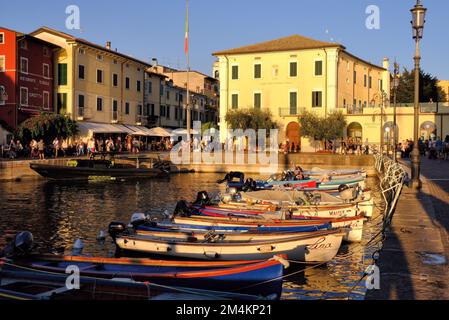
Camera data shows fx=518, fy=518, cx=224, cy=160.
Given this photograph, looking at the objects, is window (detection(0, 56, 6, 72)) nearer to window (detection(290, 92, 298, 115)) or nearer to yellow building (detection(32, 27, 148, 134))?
yellow building (detection(32, 27, 148, 134))

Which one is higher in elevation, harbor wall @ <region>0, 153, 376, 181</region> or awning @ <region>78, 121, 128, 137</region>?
awning @ <region>78, 121, 128, 137</region>

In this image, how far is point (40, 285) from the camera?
8.56 m

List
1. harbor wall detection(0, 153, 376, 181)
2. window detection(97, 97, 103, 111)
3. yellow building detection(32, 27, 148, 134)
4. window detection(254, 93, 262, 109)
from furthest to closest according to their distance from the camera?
window detection(254, 93, 262, 109) < window detection(97, 97, 103, 111) < yellow building detection(32, 27, 148, 134) < harbor wall detection(0, 153, 376, 181)

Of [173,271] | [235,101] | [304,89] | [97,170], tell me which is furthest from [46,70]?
[173,271]

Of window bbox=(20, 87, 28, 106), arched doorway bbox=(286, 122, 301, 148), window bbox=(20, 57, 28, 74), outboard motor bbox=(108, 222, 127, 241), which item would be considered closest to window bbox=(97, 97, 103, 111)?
window bbox=(20, 87, 28, 106)

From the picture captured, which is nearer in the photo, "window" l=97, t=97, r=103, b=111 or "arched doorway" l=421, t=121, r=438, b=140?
"window" l=97, t=97, r=103, b=111

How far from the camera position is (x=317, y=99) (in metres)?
57.8

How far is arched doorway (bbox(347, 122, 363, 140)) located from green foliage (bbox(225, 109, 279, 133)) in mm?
8617

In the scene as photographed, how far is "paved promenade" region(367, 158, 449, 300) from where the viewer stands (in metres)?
7.12

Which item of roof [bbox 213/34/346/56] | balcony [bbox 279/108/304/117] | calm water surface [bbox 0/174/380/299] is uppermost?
roof [bbox 213/34/346/56]

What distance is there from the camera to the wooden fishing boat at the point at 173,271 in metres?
8.15

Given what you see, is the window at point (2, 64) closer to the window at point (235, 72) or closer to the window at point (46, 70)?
the window at point (46, 70)
